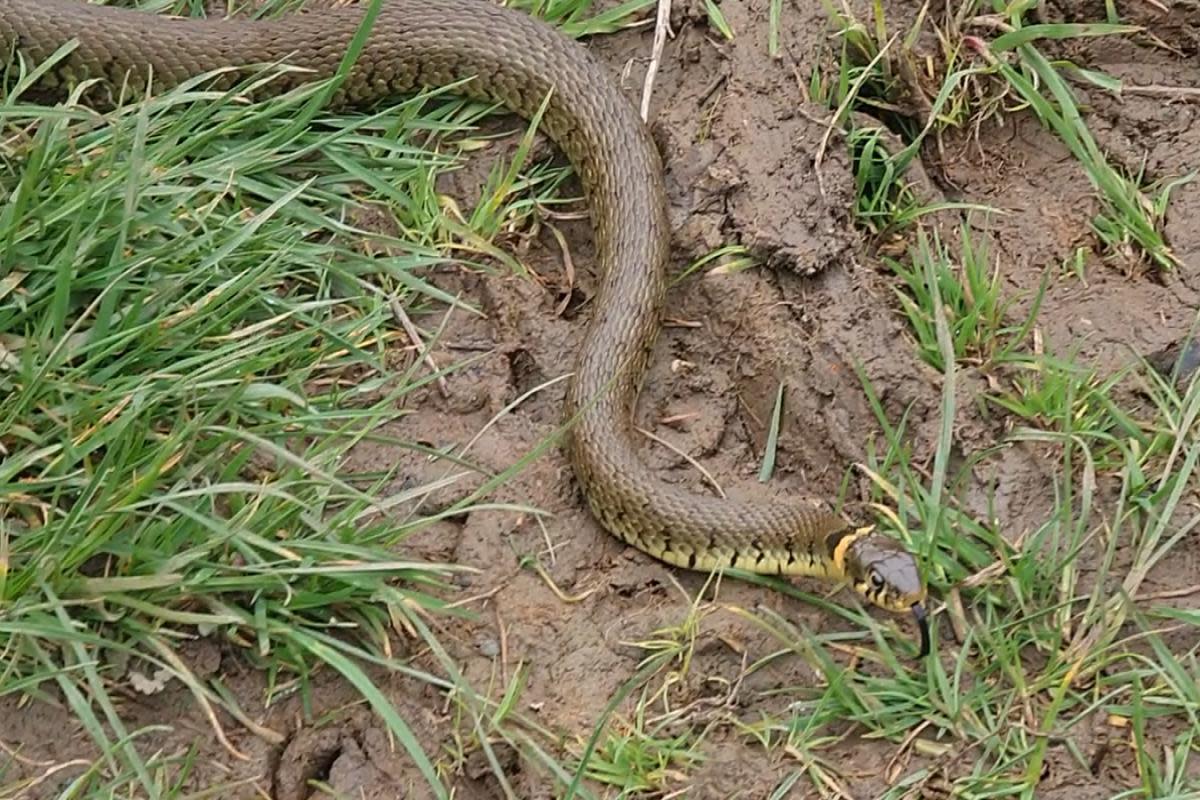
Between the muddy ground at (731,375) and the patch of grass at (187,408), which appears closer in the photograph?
the patch of grass at (187,408)

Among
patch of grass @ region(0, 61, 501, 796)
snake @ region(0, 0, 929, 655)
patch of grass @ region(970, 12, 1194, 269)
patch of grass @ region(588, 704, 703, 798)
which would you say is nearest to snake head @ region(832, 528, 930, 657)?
snake @ region(0, 0, 929, 655)

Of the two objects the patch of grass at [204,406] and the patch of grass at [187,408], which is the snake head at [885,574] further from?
the patch of grass at [187,408]

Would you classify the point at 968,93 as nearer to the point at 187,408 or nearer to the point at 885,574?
the point at 885,574

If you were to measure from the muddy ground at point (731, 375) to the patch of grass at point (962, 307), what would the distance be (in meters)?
0.06

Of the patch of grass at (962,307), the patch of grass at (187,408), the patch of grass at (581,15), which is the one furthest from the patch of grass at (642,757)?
the patch of grass at (581,15)

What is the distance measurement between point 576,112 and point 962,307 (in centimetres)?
129

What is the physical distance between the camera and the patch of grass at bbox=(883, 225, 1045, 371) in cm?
421

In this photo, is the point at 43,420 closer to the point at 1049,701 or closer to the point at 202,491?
the point at 202,491

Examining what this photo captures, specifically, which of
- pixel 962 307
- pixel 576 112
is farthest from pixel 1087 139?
pixel 576 112

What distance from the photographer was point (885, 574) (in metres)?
3.71

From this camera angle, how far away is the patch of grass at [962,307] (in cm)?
421

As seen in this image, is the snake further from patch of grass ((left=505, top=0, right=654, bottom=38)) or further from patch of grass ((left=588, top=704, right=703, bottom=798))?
patch of grass ((left=588, top=704, right=703, bottom=798))

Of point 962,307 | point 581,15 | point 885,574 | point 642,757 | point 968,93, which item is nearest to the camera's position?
point 642,757

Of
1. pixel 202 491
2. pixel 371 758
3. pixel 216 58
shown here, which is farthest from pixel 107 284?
pixel 371 758
